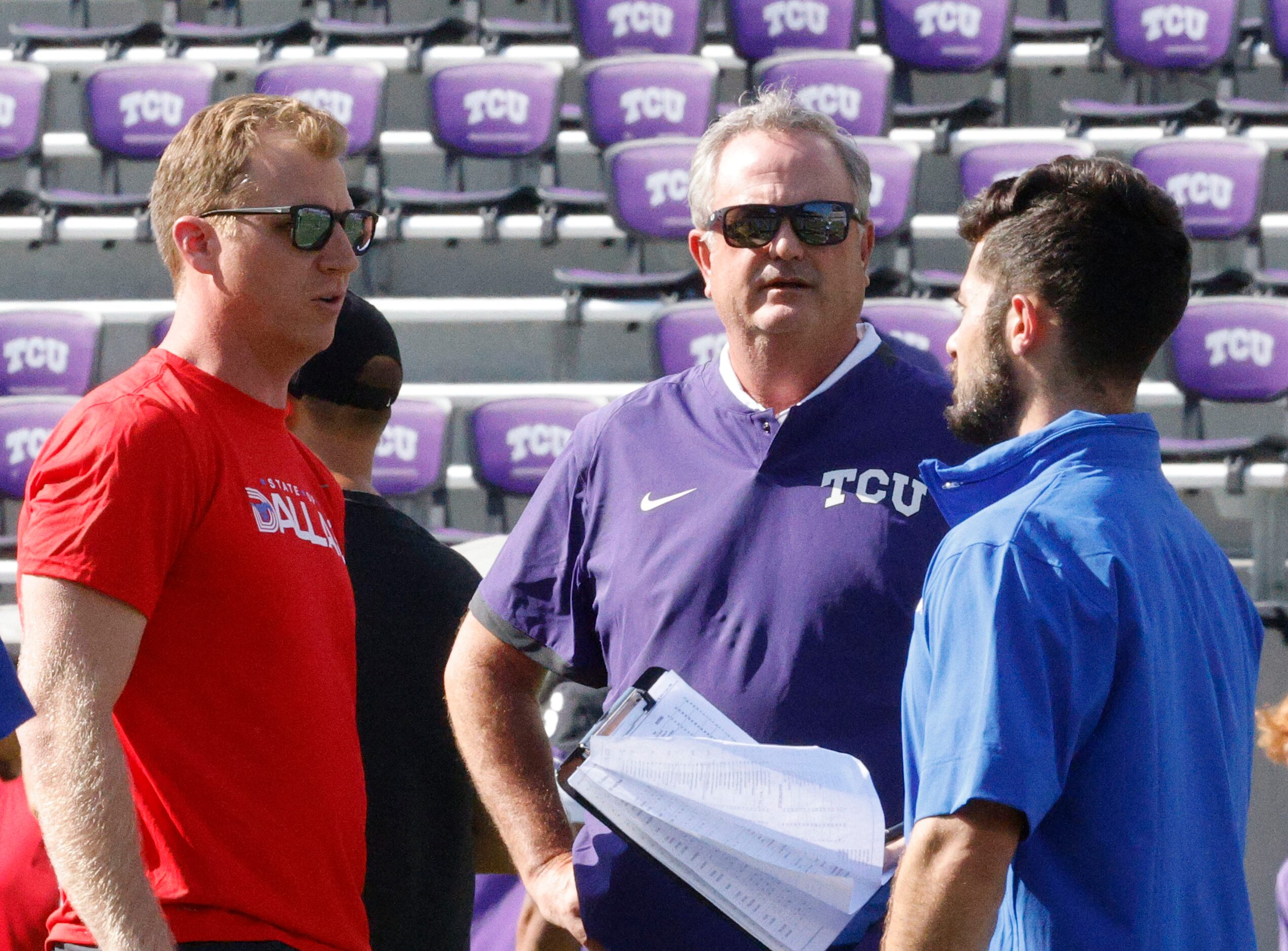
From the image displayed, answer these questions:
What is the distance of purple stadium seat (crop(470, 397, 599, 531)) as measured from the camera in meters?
5.82

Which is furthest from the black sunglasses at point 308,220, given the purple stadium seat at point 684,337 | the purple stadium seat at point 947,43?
the purple stadium seat at point 947,43

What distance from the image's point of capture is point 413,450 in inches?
227

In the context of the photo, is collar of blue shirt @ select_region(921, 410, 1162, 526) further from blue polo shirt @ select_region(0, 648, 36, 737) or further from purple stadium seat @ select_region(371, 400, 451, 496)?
purple stadium seat @ select_region(371, 400, 451, 496)

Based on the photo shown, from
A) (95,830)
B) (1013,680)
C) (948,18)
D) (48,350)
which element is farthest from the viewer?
(948,18)

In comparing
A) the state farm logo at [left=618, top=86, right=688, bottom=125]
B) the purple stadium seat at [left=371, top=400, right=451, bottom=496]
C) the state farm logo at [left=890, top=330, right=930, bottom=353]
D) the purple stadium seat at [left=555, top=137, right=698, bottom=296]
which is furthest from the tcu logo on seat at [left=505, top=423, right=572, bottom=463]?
the state farm logo at [left=618, top=86, right=688, bottom=125]

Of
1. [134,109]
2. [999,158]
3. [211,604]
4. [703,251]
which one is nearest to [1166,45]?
[999,158]

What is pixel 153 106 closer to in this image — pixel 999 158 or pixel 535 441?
pixel 535 441

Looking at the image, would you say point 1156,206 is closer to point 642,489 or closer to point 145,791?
point 642,489

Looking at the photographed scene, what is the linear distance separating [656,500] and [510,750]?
0.38 meters

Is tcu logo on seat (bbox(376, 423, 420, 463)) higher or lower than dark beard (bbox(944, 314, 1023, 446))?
lower

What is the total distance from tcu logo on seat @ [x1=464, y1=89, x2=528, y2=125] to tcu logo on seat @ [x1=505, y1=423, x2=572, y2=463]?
2.14 metres

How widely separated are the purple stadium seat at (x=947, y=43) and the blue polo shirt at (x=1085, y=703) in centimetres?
652

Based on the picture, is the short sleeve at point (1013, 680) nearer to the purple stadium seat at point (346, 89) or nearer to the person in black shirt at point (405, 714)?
the person in black shirt at point (405, 714)

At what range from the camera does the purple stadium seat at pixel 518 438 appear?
5816 millimetres
